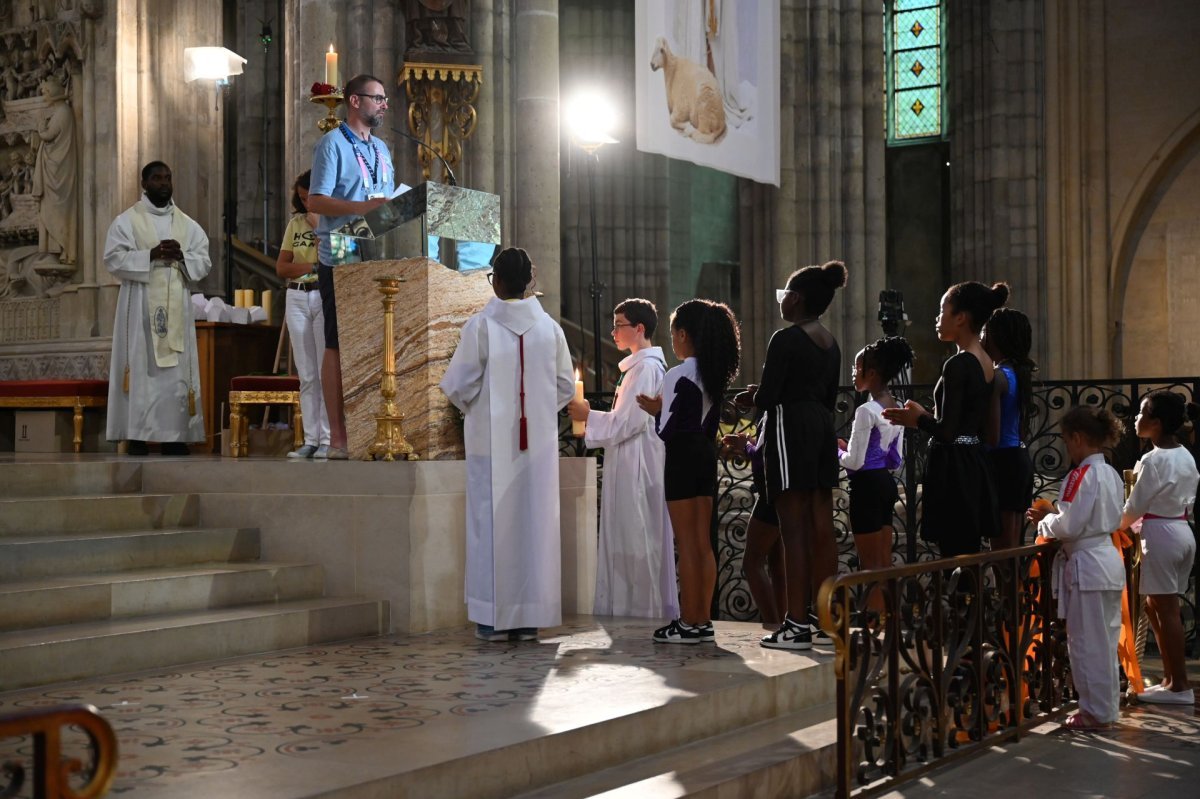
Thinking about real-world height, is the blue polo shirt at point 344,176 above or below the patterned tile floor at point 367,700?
above

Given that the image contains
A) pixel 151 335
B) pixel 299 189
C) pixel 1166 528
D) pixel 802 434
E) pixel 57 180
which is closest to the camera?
pixel 802 434

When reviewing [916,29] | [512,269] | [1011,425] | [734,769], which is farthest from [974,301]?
[916,29]

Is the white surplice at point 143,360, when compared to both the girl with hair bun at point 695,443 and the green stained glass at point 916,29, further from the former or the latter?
the green stained glass at point 916,29

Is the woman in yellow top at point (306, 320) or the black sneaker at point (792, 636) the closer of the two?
the black sneaker at point (792, 636)

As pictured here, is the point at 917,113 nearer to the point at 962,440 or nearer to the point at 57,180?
the point at 57,180

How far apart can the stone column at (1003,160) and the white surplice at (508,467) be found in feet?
46.5

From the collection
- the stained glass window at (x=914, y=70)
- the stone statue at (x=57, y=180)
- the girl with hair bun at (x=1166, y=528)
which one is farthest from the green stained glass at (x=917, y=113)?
the girl with hair bun at (x=1166, y=528)

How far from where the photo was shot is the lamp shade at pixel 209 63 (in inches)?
459

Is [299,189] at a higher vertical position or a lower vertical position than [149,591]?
higher

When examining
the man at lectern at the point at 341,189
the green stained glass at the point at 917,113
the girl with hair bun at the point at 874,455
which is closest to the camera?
the man at lectern at the point at 341,189

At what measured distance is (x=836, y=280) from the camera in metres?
5.95

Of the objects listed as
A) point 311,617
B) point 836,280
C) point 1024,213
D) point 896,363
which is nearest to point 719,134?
point 896,363

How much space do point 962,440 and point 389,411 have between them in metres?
2.62

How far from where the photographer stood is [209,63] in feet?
38.7
